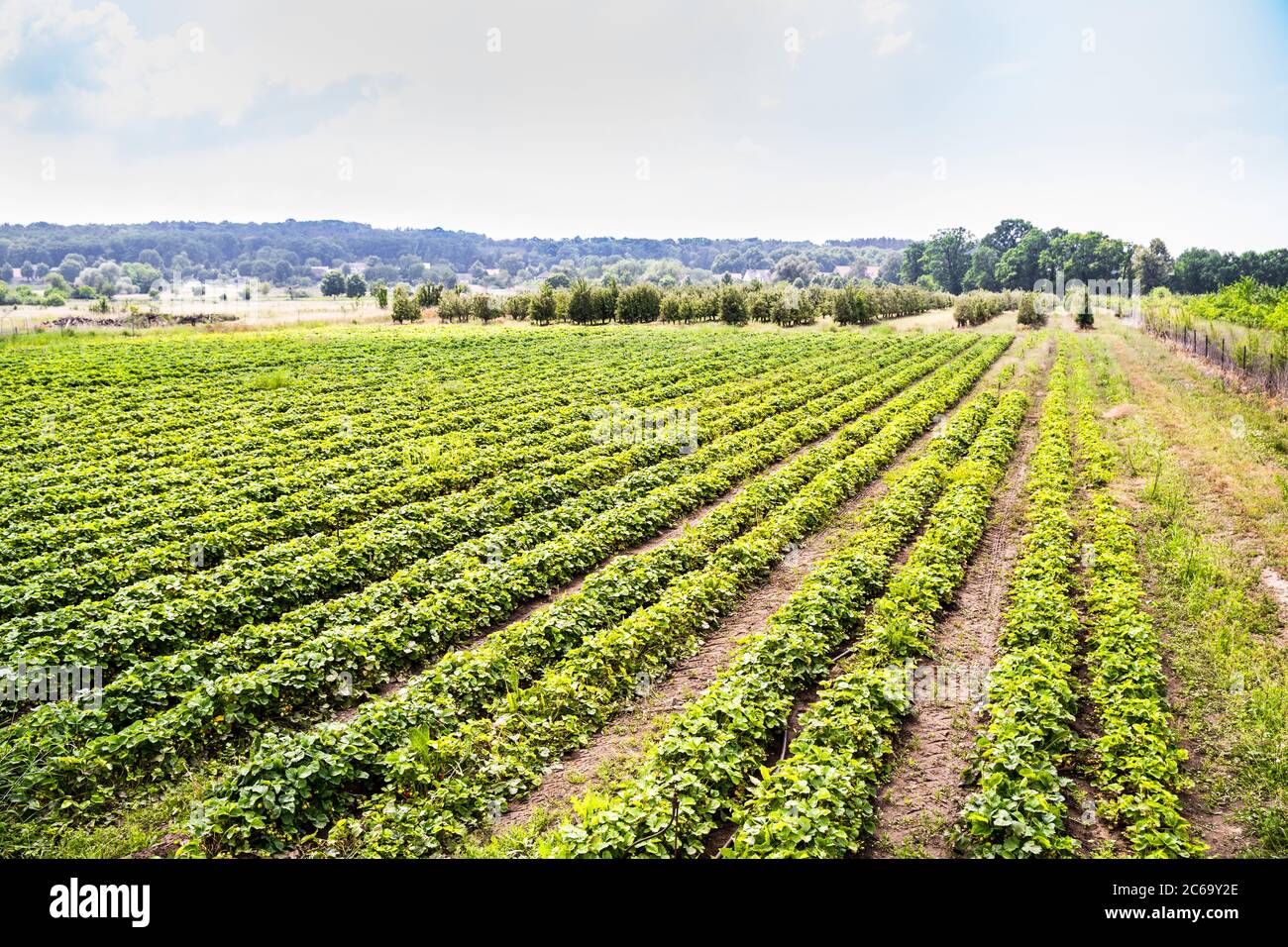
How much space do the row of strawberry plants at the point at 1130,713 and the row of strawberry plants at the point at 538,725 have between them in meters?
5.28

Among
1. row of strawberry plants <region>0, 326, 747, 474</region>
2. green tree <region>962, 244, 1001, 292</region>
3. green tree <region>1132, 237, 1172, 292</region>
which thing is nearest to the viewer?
row of strawberry plants <region>0, 326, 747, 474</region>

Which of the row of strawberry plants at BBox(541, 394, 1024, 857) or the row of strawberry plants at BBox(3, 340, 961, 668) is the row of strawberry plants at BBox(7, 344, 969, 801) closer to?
the row of strawberry plants at BBox(3, 340, 961, 668)

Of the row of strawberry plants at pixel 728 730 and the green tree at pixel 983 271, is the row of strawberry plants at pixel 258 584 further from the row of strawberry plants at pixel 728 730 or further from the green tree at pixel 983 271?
the green tree at pixel 983 271

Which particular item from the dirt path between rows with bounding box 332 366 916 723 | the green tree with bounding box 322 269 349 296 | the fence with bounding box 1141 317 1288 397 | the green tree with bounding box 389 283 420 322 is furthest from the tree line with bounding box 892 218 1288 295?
the dirt path between rows with bounding box 332 366 916 723

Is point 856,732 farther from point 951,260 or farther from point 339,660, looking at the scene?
point 951,260

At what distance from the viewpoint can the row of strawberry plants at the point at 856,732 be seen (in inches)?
263

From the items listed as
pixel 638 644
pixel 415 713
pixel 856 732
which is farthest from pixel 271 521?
pixel 856 732

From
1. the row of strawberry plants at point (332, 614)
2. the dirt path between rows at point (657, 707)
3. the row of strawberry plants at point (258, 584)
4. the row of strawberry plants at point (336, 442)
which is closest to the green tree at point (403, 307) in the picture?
the row of strawberry plants at point (336, 442)

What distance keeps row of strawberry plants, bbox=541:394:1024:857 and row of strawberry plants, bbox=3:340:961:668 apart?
665 centimetres

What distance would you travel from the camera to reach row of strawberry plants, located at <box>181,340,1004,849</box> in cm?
719

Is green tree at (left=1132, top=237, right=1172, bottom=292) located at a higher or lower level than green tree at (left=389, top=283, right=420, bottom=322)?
higher

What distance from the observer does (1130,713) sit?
8695 millimetres

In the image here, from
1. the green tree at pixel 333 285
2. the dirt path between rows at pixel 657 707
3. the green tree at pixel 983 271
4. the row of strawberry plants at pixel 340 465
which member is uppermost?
the green tree at pixel 983 271
